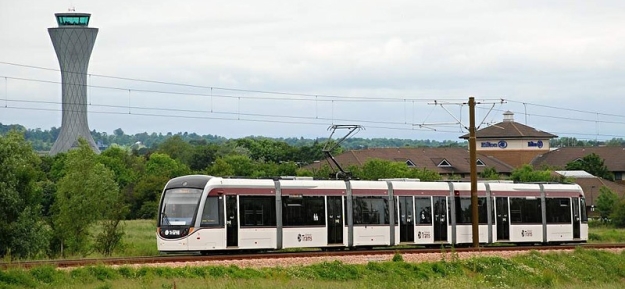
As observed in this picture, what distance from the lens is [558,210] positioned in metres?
54.2

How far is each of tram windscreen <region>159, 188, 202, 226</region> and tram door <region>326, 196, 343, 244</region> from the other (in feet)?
21.3

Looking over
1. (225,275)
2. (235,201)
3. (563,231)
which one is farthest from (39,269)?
(563,231)

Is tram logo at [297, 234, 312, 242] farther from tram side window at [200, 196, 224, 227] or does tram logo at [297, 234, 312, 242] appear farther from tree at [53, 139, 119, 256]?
tree at [53, 139, 119, 256]

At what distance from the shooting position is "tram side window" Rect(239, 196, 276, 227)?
4150 cm

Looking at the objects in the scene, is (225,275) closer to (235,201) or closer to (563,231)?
(235,201)

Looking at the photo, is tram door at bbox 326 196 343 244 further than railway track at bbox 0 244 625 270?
Yes

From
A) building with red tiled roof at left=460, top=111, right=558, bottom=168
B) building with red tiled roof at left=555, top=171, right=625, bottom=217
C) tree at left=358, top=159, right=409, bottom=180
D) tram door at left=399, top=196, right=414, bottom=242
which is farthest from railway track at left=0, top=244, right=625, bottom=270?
building with red tiled roof at left=460, top=111, right=558, bottom=168

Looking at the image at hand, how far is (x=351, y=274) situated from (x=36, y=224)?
26243mm

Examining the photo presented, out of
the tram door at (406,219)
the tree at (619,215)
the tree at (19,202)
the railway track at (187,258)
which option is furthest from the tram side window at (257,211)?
the tree at (619,215)

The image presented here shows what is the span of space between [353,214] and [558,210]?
43.2 ft

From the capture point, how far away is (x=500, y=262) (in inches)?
1766

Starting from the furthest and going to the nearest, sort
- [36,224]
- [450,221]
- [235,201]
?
1. [36,224]
2. [450,221]
3. [235,201]

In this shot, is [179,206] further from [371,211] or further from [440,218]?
[440,218]

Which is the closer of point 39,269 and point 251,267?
point 39,269
